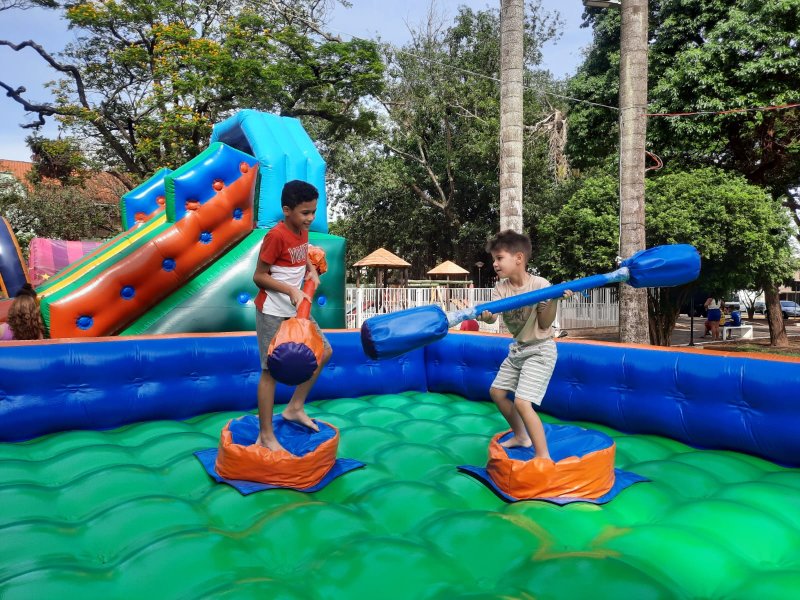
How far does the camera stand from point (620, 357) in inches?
164

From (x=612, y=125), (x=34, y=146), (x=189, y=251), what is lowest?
(x=189, y=251)

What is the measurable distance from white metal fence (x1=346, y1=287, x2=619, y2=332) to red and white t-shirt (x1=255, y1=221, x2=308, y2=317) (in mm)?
8857

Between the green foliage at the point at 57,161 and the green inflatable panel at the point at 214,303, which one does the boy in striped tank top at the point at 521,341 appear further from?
the green foliage at the point at 57,161

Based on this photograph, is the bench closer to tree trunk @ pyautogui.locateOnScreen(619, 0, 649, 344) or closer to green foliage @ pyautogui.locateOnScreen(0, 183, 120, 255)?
tree trunk @ pyautogui.locateOnScreen(619, 0, 649, 344)

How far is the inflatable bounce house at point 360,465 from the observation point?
204 cm

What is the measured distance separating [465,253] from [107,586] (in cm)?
2479

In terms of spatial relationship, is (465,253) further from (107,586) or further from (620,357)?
(107,586)

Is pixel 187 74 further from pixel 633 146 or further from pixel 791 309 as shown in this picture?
pixel 791 309

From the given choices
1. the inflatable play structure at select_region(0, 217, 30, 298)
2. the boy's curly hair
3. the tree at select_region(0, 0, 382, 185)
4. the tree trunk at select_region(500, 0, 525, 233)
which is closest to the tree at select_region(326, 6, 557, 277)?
the tree at select_region(0, 0, 382, 185)

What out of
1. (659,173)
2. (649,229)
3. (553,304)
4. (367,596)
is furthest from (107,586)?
(659,173)

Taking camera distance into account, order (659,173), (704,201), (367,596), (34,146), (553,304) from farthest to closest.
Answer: (34,146)
(659,173)
(704,201)
(553,304)
(367,596)

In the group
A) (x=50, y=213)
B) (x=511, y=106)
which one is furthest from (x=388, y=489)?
(x=50, y=213)

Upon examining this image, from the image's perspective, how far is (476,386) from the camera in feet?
16.5

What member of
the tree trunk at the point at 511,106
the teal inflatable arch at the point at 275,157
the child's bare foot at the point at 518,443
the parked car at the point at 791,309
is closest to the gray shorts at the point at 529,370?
the child's bare foot at the point at 518,443
